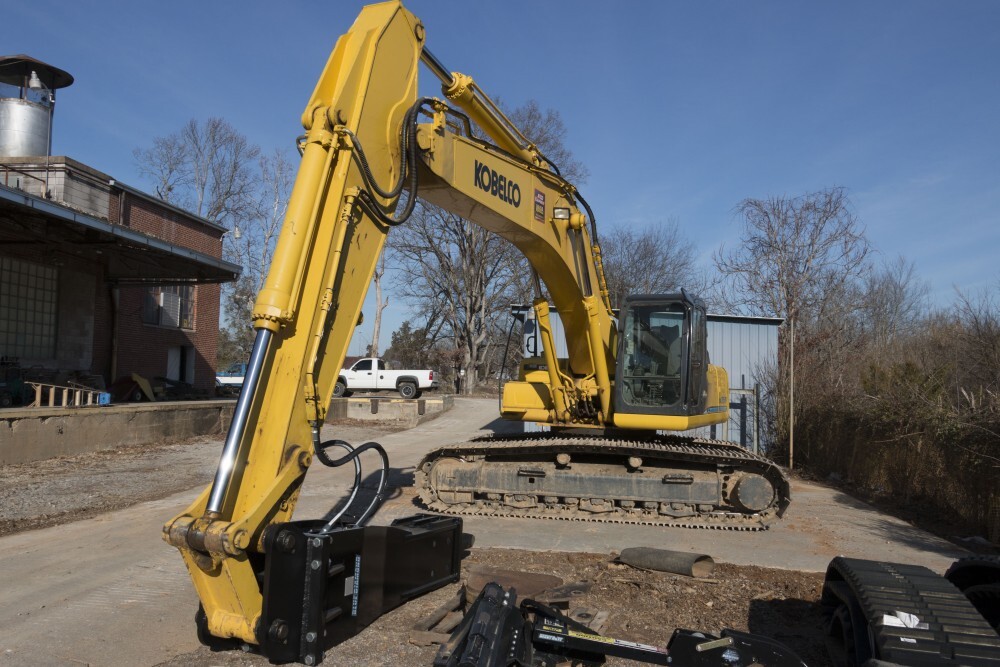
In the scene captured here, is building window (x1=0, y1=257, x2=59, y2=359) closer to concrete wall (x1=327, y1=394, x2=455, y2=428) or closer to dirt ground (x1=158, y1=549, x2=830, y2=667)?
concrete wall (x1=327, y1=394, x2=455, y2=428)

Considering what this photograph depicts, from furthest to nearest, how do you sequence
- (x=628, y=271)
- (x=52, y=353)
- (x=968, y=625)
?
(x=628, y=271)
(x=52, y=353)
(x=968, y=625)

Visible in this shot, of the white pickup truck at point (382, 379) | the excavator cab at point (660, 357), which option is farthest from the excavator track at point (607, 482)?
the white pickup truck at point (382, 379)

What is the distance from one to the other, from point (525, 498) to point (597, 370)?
184 centimetres

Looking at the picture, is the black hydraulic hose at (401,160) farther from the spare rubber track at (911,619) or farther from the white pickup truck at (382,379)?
the white pickup truck at (382,379)

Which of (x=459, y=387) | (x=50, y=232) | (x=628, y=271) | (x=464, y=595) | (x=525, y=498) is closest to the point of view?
(x=464, y=595)

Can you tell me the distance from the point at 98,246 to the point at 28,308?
7.78 ft

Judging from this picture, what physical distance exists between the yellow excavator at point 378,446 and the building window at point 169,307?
16.5 m

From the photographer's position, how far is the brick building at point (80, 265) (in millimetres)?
16125

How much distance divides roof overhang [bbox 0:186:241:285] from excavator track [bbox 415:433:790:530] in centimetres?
973

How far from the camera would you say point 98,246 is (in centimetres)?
1664

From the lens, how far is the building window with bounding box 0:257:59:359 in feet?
53.4

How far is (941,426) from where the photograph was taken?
9.03m

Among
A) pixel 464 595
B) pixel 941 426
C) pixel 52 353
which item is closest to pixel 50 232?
pixel 52 353

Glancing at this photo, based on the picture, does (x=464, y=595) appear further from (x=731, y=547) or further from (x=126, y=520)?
(x=126, y=520)
